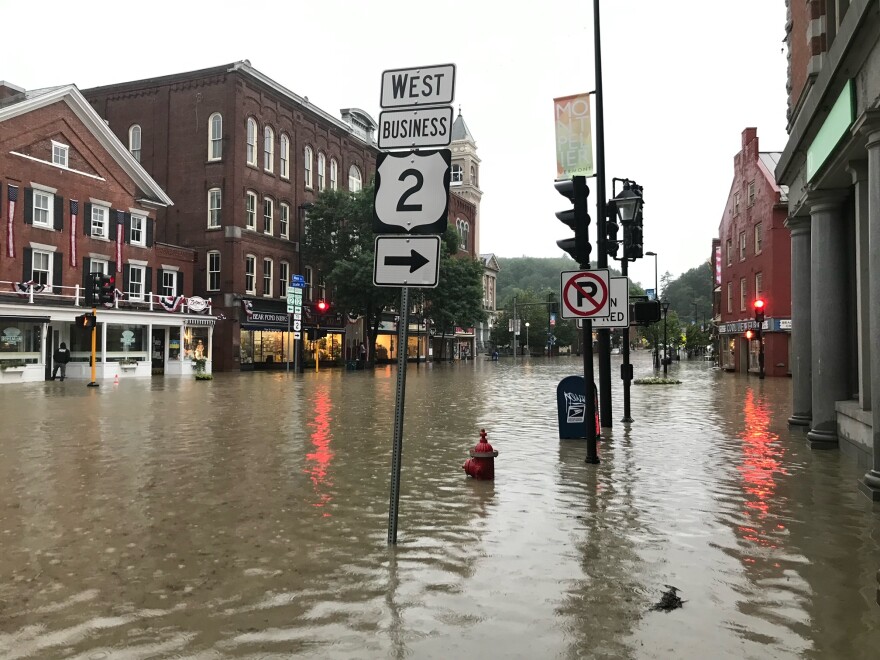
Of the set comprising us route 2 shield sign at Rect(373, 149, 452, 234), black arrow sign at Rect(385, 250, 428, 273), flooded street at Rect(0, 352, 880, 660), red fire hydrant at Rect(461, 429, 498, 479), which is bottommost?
flooded street at Rect(0, 352, 880, 660)

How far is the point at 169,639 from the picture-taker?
11.8ft

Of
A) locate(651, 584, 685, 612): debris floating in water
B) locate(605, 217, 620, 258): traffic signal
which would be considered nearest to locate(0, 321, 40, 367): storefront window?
locate(605, 217, 620, 258): traffic signal

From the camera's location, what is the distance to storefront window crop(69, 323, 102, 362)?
107ft

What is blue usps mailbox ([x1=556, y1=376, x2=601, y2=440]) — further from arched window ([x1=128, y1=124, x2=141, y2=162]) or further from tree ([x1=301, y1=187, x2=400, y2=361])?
arched window ([x1=128, y1=124, x2=141, y2=162])

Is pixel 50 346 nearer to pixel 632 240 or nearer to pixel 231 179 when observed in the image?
pixel 231 179

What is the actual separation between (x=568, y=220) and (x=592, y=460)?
128 inches

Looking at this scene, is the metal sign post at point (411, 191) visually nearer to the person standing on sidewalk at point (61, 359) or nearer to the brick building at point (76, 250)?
the brick building at point (76, 250)

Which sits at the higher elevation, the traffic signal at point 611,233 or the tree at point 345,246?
the tree at point 345,246

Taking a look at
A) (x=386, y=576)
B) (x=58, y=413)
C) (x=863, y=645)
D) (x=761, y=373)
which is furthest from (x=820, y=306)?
(x=761, y=373)

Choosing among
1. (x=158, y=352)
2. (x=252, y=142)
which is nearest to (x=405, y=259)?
(x=158, y=352)

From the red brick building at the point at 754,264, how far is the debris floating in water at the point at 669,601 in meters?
36.8

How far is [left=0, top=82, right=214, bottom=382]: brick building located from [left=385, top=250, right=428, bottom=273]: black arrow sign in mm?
29123

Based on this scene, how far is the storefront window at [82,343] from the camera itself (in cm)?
3262

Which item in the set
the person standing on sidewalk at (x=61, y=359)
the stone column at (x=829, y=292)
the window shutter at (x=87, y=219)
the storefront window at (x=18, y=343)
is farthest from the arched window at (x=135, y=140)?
the stone column at (x=829, y=292)
